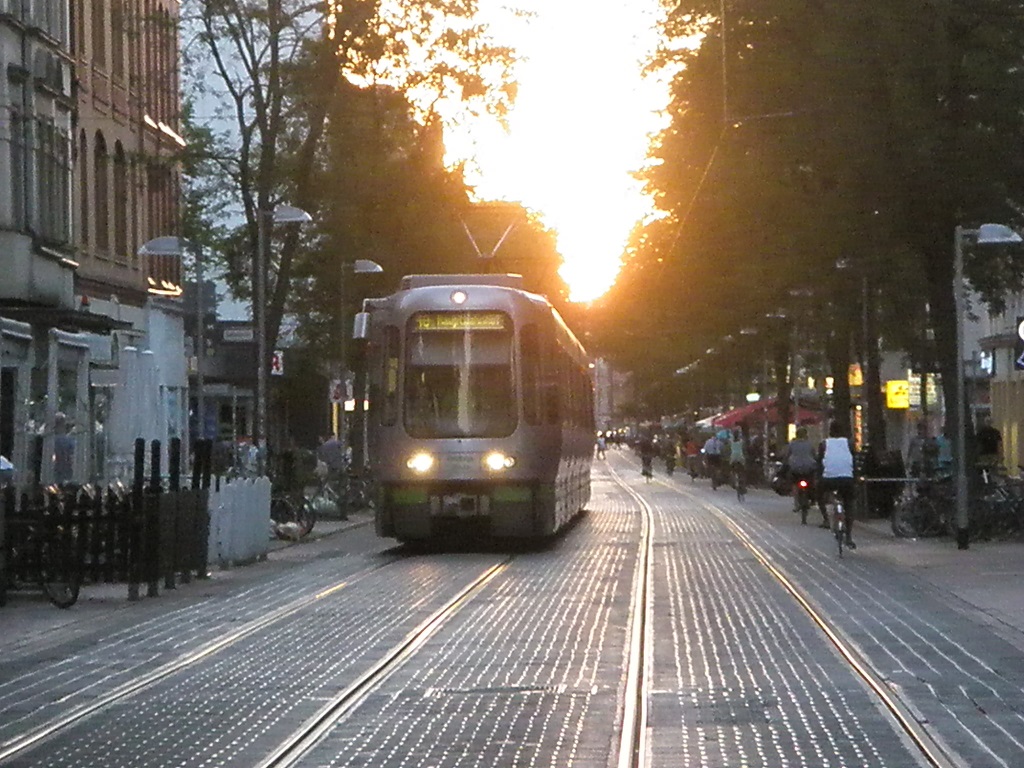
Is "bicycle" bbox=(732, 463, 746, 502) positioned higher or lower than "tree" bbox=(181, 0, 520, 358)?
lower

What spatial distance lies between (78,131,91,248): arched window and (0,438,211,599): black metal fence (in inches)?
805

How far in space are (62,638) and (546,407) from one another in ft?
44.0

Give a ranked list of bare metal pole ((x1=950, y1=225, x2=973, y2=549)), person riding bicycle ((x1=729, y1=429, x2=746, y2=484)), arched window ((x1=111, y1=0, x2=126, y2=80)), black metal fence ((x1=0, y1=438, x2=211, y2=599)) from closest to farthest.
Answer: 1. black metal fence ((x1=0, y1=438, x2=211, y2=599))
2. bare metal pole ((x1=950, y1=225, x2=973, y2=549))
3. arched window ((x1=111, y1=0, x2=126, y2=80))
4. person riding bicycle ((x1=729, y1=429, x2=746, y2=484))

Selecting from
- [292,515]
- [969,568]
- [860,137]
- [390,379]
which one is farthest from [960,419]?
[292,515]

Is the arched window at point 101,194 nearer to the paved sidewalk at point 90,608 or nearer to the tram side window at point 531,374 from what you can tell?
the tram side window at point 531,374

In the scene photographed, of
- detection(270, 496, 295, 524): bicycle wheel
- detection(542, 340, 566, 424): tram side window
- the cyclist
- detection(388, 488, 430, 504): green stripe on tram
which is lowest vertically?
detection(270, 496, 295, 524): bicycle wheel

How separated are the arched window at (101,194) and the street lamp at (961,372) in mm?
20258

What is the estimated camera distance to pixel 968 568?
1053 inches

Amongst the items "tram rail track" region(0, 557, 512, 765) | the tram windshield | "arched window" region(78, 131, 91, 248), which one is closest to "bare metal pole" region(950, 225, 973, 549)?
the tram windshield

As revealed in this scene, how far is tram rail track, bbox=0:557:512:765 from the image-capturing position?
12102mm

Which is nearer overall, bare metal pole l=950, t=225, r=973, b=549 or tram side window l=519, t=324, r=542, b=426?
tram side window l=519, t=324, r=542, b=426

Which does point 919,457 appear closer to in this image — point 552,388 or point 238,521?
point 552,388

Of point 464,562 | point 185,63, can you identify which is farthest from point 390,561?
point 185,63

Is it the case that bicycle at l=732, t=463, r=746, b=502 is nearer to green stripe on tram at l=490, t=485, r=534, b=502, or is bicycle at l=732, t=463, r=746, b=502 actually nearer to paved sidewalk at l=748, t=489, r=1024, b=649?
paved sidewalk at l=748, t=489, r=1024, b=649
